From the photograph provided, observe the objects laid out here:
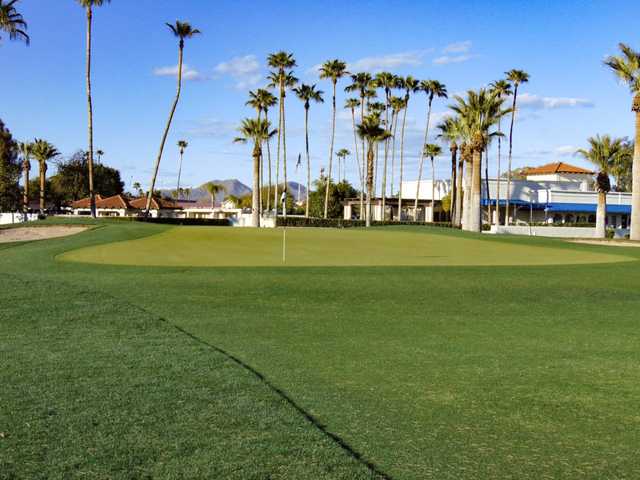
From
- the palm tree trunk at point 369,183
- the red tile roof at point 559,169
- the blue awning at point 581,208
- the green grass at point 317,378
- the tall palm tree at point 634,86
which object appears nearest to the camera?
the green grass at point 317,378

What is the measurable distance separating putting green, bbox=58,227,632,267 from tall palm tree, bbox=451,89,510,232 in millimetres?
16496

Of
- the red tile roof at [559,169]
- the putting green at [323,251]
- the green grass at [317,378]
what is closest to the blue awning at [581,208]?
the red tile roof at [559,169]

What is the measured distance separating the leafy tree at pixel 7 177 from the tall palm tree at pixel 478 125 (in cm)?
5301

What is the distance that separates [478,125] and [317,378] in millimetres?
53106

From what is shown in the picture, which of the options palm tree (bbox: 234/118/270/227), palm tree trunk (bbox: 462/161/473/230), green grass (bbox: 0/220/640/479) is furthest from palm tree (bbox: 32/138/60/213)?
green grass (bbox: 0/220/640/479)

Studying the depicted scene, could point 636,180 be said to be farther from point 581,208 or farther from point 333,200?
point 333,200

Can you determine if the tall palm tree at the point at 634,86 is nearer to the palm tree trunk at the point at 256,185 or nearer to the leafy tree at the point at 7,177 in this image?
the palm tree trunk at the point at 256,185

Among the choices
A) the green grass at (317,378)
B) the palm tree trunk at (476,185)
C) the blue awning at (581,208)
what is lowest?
the green grass at (317,378)

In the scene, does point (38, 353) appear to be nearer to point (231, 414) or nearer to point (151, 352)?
point (151, 352)

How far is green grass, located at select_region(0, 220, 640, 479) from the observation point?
574 centimetres

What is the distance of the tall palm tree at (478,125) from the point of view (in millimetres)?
57719

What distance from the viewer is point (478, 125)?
58.7 metres

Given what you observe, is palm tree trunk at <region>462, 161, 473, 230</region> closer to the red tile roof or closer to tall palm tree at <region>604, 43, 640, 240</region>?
tall palm tree at <region>604, 43, 640, 240</region>

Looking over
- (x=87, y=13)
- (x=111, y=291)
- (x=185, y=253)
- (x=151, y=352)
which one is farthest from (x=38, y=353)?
(x=87, y=13)
